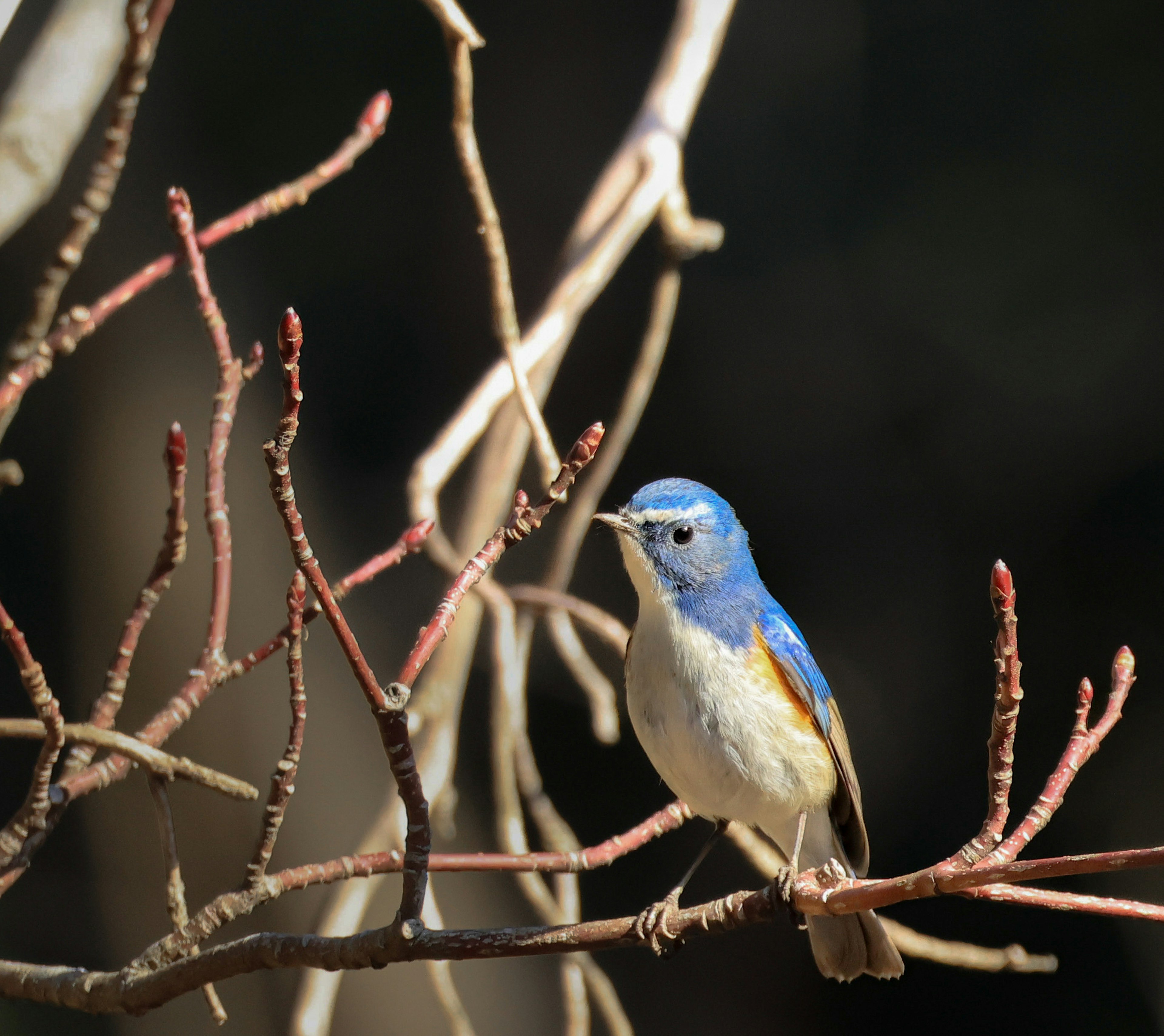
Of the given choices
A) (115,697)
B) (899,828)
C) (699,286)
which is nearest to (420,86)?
(699,286)

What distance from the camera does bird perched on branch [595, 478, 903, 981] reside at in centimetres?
250

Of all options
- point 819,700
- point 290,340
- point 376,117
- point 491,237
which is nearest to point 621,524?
point 819,700

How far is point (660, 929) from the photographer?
1.75m

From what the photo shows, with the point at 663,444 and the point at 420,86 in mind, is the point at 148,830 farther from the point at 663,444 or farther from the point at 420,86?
the point at 420,86

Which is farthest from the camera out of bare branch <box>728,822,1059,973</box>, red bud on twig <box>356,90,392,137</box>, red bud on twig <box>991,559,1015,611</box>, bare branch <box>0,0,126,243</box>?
bare branch <box>728,822,1059,973</box>

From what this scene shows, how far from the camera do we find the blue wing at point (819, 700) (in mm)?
2680

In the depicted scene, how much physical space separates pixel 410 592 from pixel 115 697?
3560 mm

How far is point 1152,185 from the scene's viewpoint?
5312mm

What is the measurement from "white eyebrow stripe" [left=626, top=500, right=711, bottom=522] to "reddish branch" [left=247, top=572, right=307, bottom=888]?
48.2 inches

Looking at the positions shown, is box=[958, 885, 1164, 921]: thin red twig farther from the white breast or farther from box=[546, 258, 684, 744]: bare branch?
box=[546, 258, 684, 744]: bare branch

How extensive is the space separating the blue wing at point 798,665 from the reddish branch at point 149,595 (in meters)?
1.33

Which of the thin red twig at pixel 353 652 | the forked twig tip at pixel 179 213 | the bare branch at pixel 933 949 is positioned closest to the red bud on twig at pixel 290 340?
the thin red twig at pixel 353 652

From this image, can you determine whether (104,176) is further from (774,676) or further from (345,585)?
(774,676)

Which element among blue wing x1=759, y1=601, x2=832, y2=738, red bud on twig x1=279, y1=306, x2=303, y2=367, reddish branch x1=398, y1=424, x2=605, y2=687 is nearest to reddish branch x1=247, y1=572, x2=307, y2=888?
reddish branch x1=398, y1=424, x2=605, y2=687
